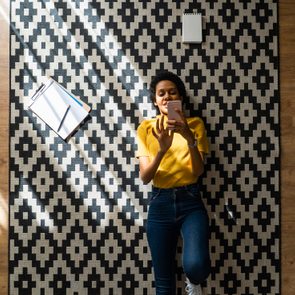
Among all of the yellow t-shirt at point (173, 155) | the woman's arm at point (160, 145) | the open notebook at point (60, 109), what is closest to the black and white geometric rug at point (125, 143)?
the open notebook at point (60, 109)

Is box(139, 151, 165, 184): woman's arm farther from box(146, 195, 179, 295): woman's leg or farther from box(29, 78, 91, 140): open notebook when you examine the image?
box(29, 78, 91, 140): open notebook

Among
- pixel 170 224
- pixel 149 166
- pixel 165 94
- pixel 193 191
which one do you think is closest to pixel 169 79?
pixel 165 94

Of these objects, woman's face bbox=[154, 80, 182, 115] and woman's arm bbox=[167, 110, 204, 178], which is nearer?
woman's arm bbox=[167, 110, 204, 178]

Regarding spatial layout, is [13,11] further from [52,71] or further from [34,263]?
[34,263]

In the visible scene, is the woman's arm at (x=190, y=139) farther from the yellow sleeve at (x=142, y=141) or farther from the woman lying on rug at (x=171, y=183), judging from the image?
the yellow sleeve at (x=142, y=141)

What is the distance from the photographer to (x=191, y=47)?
238 cm

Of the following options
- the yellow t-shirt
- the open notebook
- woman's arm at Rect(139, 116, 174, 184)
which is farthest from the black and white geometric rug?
woman's arm at Rect(139, 116, 174, 184)

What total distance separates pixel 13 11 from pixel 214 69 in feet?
3.64

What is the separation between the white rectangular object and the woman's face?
1.05 feet

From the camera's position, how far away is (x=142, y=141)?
7.25 ft

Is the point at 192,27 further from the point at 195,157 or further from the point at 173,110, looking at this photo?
the point at 195,157

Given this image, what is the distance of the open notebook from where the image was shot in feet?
7.75

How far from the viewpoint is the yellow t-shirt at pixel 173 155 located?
2.13m

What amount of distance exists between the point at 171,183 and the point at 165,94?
1.41 ft
